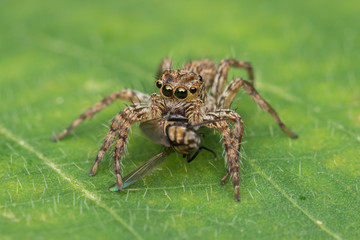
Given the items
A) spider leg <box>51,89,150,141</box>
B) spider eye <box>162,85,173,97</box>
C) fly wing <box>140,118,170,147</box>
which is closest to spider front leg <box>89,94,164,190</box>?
spider eye <box>162,85,173,97</box>

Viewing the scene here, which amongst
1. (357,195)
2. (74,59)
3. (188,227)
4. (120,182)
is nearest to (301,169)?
(357,195)

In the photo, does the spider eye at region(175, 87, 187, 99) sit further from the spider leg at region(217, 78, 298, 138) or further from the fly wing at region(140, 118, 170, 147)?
the spider leg at region(217, 78, 298, 138)

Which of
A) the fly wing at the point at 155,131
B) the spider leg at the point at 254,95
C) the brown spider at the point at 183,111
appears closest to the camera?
the fly wing at the point at 155,131

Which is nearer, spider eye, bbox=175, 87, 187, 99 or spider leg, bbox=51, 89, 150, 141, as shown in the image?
spider eye, bbox=175, 87, 187, 99

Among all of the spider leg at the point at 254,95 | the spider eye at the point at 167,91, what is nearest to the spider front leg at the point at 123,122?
the spider eye at the point at 167,91

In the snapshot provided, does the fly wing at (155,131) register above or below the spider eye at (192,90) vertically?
below

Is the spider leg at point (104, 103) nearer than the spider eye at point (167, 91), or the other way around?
the spider eye at point (167, 91)

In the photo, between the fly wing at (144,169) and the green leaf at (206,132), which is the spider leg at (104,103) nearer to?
the green leaf at (206,132)
